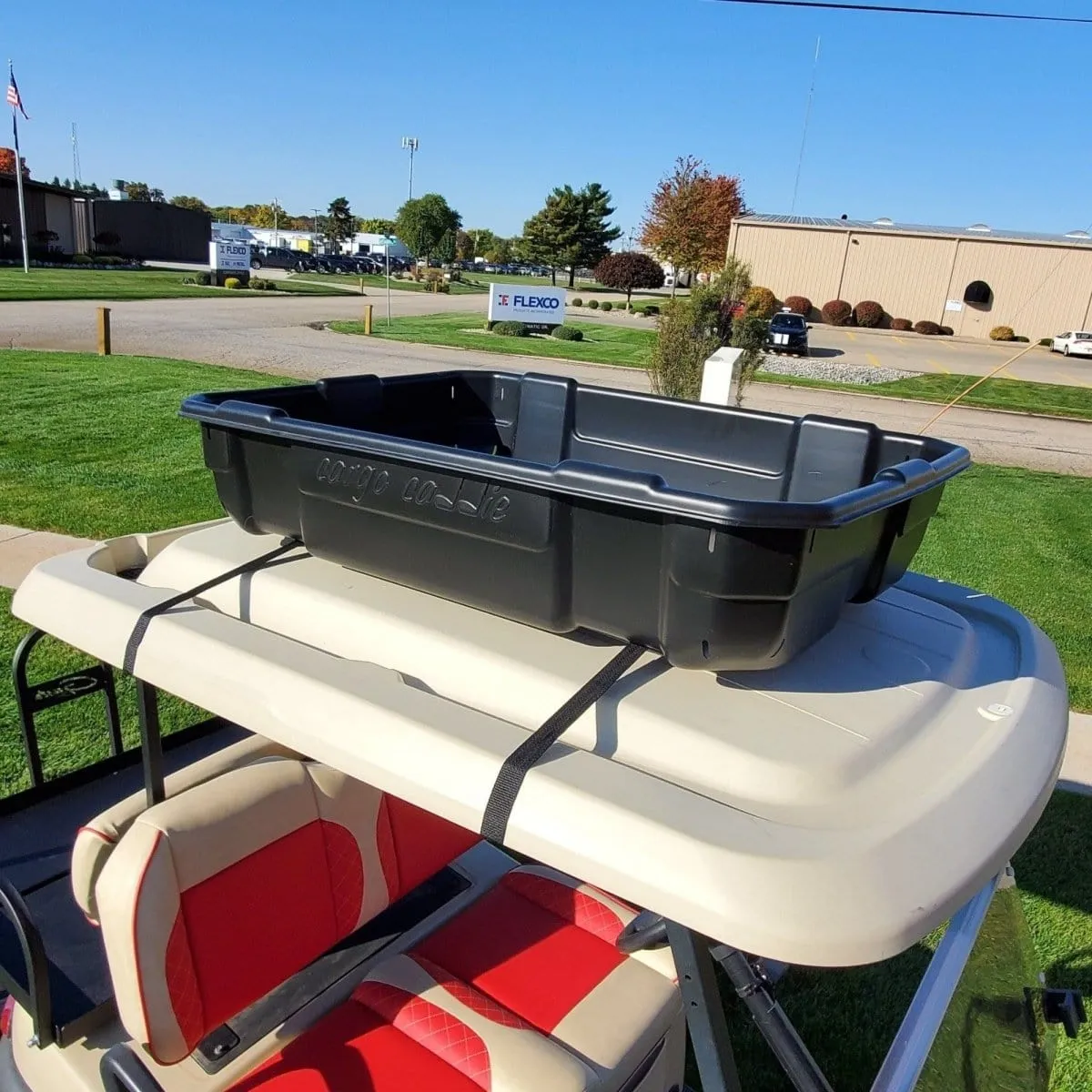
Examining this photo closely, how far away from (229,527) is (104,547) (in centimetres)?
27

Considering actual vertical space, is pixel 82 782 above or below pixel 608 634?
below

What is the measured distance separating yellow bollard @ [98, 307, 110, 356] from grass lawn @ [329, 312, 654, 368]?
313 inches

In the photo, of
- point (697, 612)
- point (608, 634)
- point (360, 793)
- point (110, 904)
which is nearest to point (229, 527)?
point (360, 793)

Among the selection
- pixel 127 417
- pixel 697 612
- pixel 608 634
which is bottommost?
pixel 127 417

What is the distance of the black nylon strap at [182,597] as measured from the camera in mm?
1651

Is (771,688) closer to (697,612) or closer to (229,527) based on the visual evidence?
(697,612)

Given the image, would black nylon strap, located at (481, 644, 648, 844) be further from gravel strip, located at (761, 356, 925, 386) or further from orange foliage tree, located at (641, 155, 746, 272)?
orange foliage tree, located at (641, 155, 746, 272)

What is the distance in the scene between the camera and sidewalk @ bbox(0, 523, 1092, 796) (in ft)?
13.9

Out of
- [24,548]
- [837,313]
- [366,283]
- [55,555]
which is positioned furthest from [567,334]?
[366,283]

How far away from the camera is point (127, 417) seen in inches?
406

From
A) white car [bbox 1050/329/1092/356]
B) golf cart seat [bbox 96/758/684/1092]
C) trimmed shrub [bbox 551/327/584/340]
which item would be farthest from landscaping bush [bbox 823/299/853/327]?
golf cart seat [bbox 96/758/684/1092]

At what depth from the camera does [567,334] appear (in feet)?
82.4

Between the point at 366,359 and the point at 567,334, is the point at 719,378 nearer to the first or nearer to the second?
the point at 366,359

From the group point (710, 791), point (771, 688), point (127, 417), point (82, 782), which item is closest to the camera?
point (710, 791)
